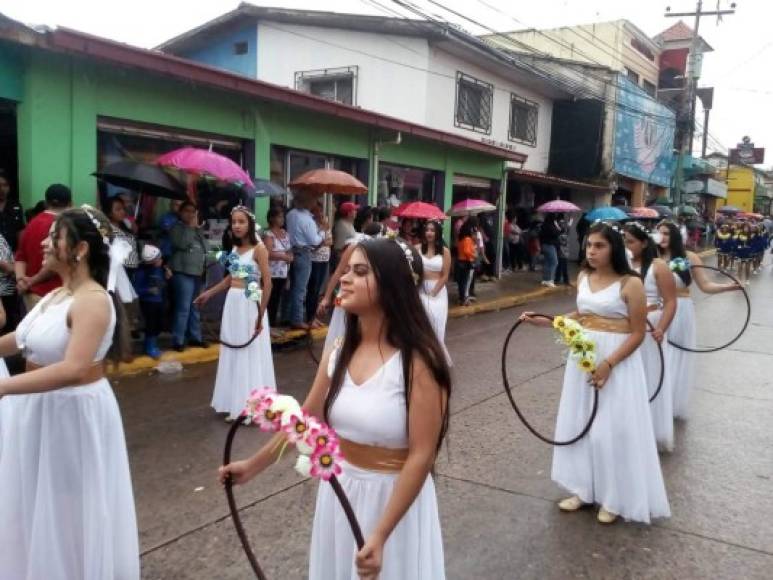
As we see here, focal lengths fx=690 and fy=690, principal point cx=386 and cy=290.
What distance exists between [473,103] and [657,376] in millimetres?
14004

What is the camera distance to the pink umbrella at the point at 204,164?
26.2 ft

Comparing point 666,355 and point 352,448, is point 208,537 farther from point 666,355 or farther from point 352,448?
point 666,355

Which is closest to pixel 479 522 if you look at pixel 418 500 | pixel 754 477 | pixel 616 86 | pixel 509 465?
pixel 509 465

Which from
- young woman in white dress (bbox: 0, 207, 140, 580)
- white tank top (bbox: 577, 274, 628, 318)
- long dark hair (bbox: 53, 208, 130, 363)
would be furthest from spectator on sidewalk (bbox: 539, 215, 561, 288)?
young woman in white dress (bbox: 0, 207, 140, 580)

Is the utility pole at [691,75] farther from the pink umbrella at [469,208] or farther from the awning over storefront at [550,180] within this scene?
the pink umbrella at [469,208]

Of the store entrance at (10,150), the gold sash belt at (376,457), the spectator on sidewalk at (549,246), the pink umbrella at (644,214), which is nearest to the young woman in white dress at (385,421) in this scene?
the gold sash belt at (376,457)

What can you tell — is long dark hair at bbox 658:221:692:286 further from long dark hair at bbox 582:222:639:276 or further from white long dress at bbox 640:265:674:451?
long dark hair at bbox 582:222:639:276

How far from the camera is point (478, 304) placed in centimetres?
1426

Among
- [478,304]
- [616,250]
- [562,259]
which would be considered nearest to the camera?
[616,250]

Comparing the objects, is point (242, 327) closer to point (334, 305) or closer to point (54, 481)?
point (334, 305)

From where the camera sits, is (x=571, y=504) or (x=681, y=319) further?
(x=681, y=319)

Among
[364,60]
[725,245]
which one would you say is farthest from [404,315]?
[725,245]

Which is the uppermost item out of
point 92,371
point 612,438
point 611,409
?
point 92,371

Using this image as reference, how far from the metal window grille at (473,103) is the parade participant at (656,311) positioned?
41.7ft
